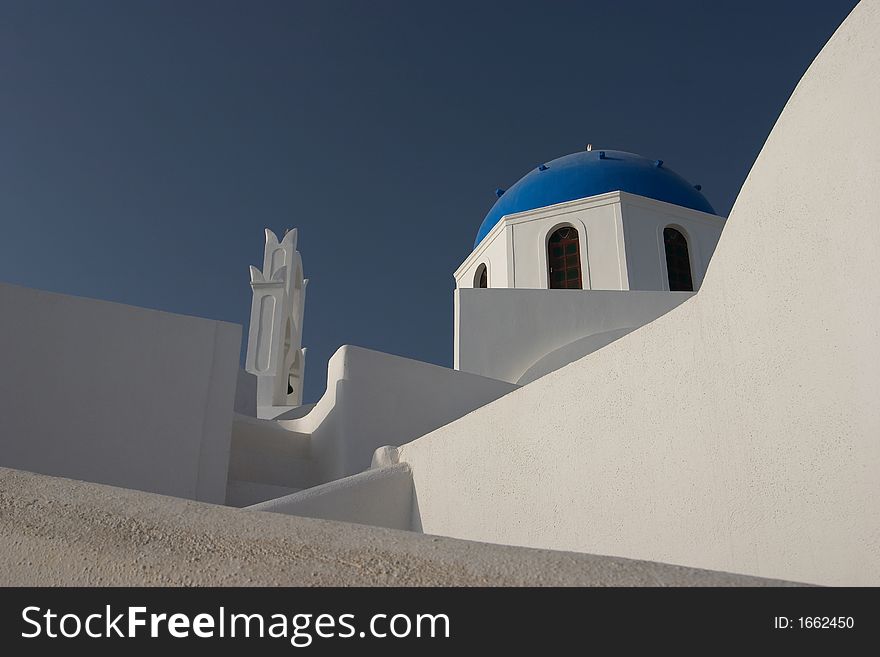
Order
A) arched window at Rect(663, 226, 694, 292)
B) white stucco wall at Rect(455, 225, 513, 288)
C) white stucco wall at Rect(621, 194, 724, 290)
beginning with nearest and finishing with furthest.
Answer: white stucco wall at Rect(621, 194, 724, 290) < arched window at Rect(663, 226, 694, 292) < white stucco wall at Rect(455, 225, 513, 288)

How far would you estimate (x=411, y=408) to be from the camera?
734 cm

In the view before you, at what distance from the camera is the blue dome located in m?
12.6

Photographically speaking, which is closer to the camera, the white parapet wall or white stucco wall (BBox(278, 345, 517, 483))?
the white parapet wall

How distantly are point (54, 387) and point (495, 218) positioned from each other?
8865 millimetres

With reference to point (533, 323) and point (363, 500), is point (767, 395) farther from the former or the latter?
point (533, 323)

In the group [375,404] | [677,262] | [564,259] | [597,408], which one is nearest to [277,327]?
[564,259]

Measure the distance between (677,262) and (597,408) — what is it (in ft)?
29.1

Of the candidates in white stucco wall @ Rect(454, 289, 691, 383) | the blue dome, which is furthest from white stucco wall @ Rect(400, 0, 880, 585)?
the blue dome

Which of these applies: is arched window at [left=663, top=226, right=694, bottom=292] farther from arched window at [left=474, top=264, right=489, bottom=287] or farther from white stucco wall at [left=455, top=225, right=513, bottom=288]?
arched window at [left=474, top=264, right=489, bottom=287]

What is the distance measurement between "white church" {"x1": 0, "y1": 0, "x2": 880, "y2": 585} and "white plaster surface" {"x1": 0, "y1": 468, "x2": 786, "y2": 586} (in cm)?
13

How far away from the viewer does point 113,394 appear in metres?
5.88

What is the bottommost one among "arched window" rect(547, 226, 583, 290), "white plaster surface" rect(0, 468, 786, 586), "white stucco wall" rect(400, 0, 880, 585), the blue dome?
"white plaster surface" rect(0, 468, 786, 586)
